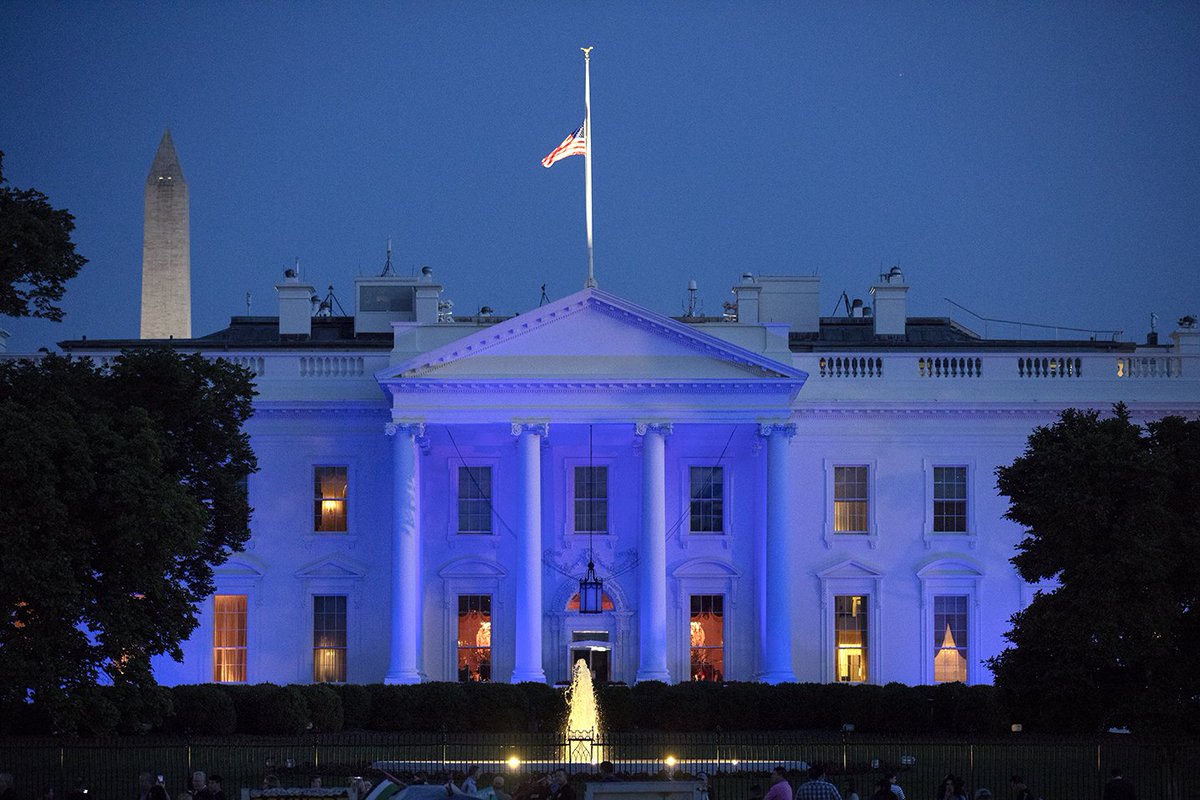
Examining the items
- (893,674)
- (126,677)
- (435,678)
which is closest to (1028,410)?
(893,674)

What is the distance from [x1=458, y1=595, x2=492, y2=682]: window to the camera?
5538 centimetres

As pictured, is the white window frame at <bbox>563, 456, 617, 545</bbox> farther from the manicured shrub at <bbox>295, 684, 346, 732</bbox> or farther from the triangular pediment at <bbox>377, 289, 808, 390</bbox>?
the manicured shrub at <bbox>295, 684, 346, 732</bbox>

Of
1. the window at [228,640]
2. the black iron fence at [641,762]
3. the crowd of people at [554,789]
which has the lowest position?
the black iron fence at [641,762]

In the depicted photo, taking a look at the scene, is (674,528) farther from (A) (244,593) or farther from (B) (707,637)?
(A) (244,593)

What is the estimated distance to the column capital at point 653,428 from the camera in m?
52.3

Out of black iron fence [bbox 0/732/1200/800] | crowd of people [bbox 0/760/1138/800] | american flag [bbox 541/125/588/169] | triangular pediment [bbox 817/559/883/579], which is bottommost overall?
black iron fence [bbox 0/732/1200/800]

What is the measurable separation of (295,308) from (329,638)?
38.3 ft

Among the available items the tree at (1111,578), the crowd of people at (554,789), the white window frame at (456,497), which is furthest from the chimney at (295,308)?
the crowd of people at (554,789)

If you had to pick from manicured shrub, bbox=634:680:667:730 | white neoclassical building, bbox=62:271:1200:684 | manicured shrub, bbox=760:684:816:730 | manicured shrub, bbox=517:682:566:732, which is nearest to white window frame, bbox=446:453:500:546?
white neoclassical building, bbox=62:271:1200:684

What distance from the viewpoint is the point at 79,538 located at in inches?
1390

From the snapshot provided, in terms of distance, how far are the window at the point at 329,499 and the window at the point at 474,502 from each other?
3368 millimetres

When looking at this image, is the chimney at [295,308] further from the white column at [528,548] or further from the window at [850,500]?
the window at [850,500]

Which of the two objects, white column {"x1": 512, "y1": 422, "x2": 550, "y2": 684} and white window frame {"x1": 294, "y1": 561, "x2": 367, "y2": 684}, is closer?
white column {"x1": 512, "y1": 422, "x2": 550, "y2": 684}

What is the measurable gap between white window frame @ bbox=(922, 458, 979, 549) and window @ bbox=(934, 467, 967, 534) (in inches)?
5.5
